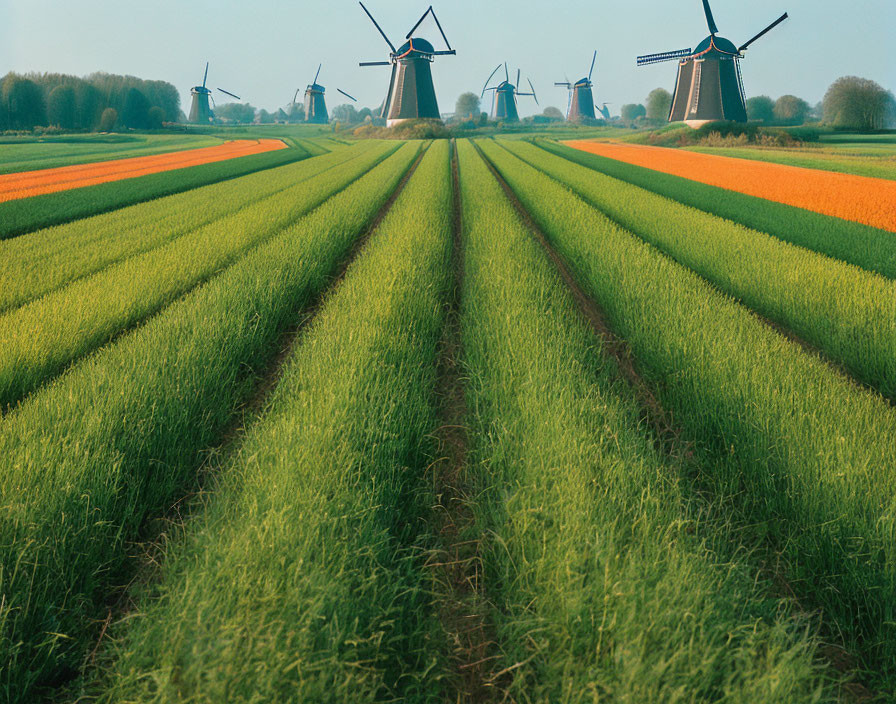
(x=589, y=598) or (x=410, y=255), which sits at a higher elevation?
(x=410, y=255)

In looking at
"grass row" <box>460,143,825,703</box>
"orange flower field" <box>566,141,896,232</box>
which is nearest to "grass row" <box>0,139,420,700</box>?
"grass row" <box>460,143,825,703</box>

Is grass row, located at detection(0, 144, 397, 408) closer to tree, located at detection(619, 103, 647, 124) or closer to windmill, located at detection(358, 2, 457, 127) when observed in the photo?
windmill, located at detection(358, 2, 457, 127)

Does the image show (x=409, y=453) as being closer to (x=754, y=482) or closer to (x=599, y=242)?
(x=754, y=482)

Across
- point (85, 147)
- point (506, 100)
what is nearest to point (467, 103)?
point (506, 100)

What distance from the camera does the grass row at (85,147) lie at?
28031 millimetres

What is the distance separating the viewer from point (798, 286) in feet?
17.3

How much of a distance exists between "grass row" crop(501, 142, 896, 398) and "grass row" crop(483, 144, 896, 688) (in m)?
0.59

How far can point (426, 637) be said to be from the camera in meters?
1.83

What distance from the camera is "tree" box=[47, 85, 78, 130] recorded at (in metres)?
62.0

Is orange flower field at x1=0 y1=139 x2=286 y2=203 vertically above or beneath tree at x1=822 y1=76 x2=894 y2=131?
beneath

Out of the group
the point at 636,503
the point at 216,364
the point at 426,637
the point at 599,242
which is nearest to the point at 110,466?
the point at 216,364

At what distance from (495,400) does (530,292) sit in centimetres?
208

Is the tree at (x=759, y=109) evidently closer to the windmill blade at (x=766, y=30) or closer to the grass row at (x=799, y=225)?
the windmill blade at (x=766, y=30)

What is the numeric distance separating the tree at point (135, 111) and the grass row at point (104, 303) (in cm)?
7182
